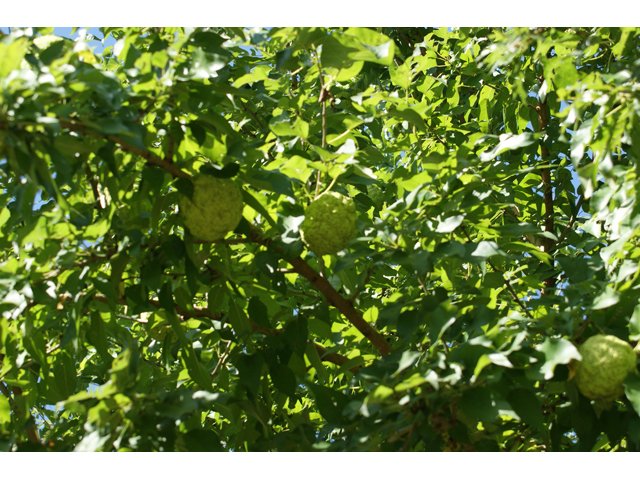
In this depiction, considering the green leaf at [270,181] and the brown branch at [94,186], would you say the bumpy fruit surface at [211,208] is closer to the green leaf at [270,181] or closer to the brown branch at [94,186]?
the green leaf at [270,181]

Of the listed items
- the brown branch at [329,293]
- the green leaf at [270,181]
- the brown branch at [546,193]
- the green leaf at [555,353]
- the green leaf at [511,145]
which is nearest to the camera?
the green leaf at [555,353]

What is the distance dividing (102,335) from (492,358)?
5.77 ft

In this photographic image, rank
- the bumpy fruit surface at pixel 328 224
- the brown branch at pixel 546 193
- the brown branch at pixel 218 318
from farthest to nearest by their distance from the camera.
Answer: the brown branch at pixel 546 193, the brown branch at pixel 218 318, the bumpy fruit surface at pixel 328 224

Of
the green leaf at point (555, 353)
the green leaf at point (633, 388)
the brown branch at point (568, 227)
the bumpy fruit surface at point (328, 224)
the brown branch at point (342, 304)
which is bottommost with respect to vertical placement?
the brown branch at point (568, 227)

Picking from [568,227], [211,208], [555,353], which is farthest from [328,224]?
[568,227]

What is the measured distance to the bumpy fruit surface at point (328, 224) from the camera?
2342mm

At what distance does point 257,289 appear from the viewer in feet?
9.48

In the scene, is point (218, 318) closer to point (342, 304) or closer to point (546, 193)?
point (342, 304)

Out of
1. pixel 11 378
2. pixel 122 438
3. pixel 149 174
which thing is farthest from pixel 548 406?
pixel 11 378

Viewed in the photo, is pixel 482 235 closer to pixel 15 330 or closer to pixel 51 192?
pixel 51 192

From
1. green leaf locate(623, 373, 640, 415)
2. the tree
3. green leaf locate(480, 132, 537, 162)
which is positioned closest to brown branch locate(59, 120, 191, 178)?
the tree

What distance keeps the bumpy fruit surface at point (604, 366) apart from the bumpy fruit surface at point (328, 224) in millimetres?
956

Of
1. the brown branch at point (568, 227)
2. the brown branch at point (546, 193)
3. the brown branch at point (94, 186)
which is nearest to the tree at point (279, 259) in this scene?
the brown branch at point (94, 186)

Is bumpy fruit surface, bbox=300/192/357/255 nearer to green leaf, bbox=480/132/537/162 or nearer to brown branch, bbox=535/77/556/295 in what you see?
green leaf, bbox=480/132/537/162
